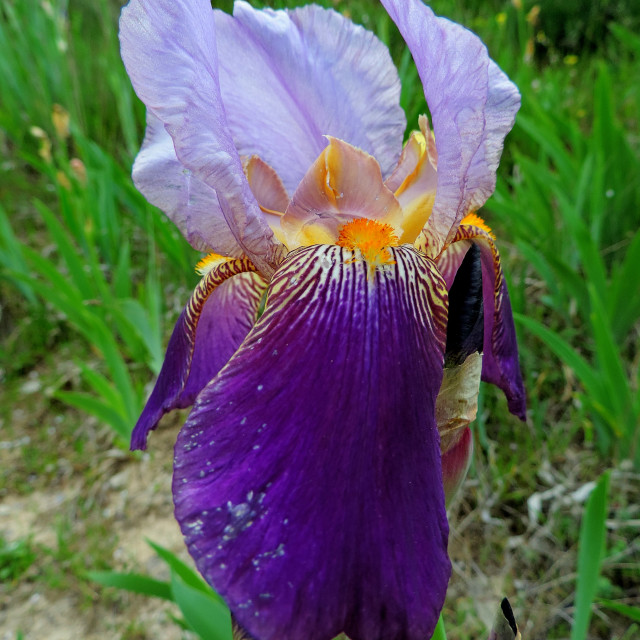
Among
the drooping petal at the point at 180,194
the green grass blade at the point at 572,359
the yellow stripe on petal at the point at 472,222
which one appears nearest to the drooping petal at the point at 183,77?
the drooping petal at the point at 180,194

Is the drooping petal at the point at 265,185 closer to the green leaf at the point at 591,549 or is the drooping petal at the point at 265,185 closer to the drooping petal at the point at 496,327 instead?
the drooping petal at the point at 496,327

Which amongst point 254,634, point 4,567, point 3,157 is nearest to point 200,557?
point 254,634

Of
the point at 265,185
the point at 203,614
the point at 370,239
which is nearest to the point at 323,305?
the point at 370,239

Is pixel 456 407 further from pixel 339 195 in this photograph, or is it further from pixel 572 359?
pixel 572 359

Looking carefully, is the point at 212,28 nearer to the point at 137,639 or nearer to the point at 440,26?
the point at 440,26

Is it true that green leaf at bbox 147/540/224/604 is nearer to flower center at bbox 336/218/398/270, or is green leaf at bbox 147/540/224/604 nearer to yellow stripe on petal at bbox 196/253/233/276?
yellow stripe on petal at bbox 196/253/233/276

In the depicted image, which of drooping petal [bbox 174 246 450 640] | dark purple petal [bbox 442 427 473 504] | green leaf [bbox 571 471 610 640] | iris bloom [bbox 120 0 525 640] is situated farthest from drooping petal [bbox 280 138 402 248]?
green leaf [bbox 571 471 610 640]
